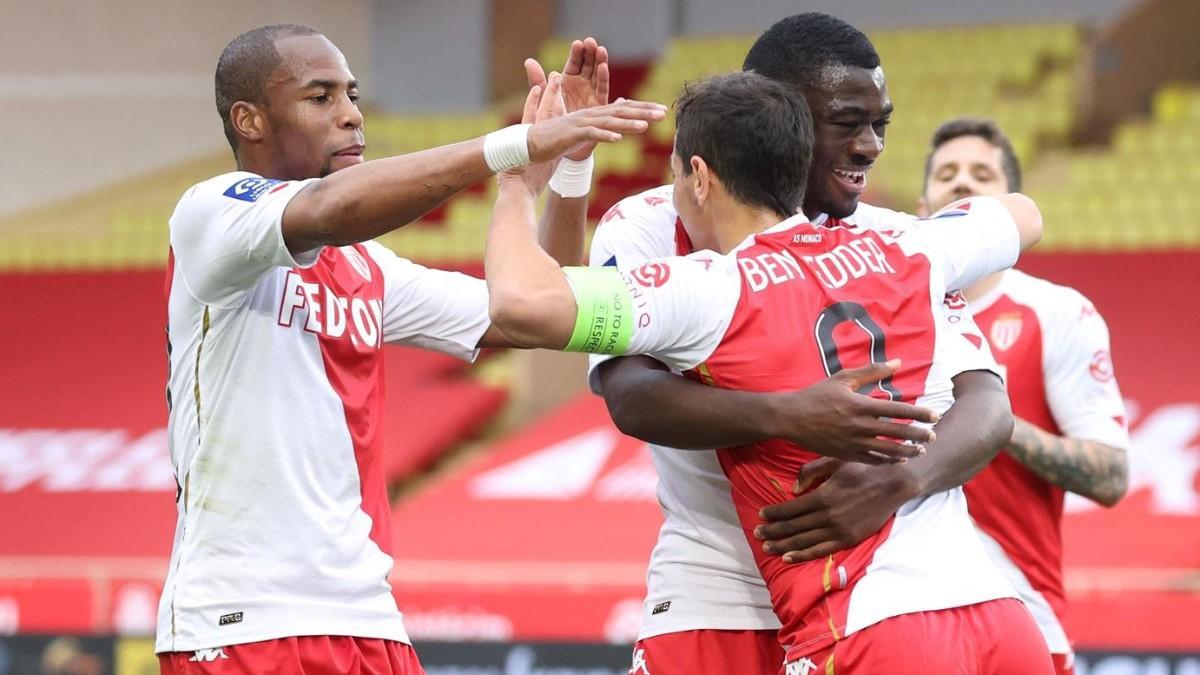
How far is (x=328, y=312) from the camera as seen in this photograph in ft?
11.9

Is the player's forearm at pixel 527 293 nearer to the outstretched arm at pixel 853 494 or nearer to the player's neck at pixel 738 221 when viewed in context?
the player's neck at pixel 738 221

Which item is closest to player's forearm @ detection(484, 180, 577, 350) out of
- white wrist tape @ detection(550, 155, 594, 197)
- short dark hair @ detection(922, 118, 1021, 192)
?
white wrist tape @ detection(550, 155, 594, 197)

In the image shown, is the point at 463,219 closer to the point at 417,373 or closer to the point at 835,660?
the point at 417,373

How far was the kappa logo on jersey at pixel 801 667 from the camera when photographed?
10.1ft

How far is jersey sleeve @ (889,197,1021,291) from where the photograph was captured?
328 centimetres

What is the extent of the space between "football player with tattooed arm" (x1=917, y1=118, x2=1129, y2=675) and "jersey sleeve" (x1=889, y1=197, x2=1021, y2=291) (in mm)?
959

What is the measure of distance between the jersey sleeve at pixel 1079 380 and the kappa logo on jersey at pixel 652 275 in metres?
1.88

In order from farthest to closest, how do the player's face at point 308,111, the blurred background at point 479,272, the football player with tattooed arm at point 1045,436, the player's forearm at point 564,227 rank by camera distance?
the blurred background at point 479,272 → the football player with tattooed arm at point 1045,436 → the player's forearm at point 564,227 → the player's face at point 308,111

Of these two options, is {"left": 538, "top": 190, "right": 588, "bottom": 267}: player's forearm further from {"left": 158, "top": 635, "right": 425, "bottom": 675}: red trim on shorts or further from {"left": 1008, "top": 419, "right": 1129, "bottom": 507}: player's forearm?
{"left": 1008, "top": 419, "right": 1129, "bottom": 507}: player's forearm

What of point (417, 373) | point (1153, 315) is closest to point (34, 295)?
point (417, 373)

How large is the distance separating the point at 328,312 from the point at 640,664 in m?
Result: 1.02

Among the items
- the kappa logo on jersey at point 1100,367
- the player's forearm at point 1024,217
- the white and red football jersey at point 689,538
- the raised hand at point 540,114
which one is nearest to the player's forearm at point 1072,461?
the kappa logo on jersey at point 1100,367

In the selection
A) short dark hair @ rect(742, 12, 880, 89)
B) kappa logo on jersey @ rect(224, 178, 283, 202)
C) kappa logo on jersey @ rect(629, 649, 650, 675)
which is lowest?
kappa logo on jersey @ rect(629, 649, 650, 675)

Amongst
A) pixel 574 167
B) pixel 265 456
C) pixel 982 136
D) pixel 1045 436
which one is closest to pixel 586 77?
pixel 574 167
